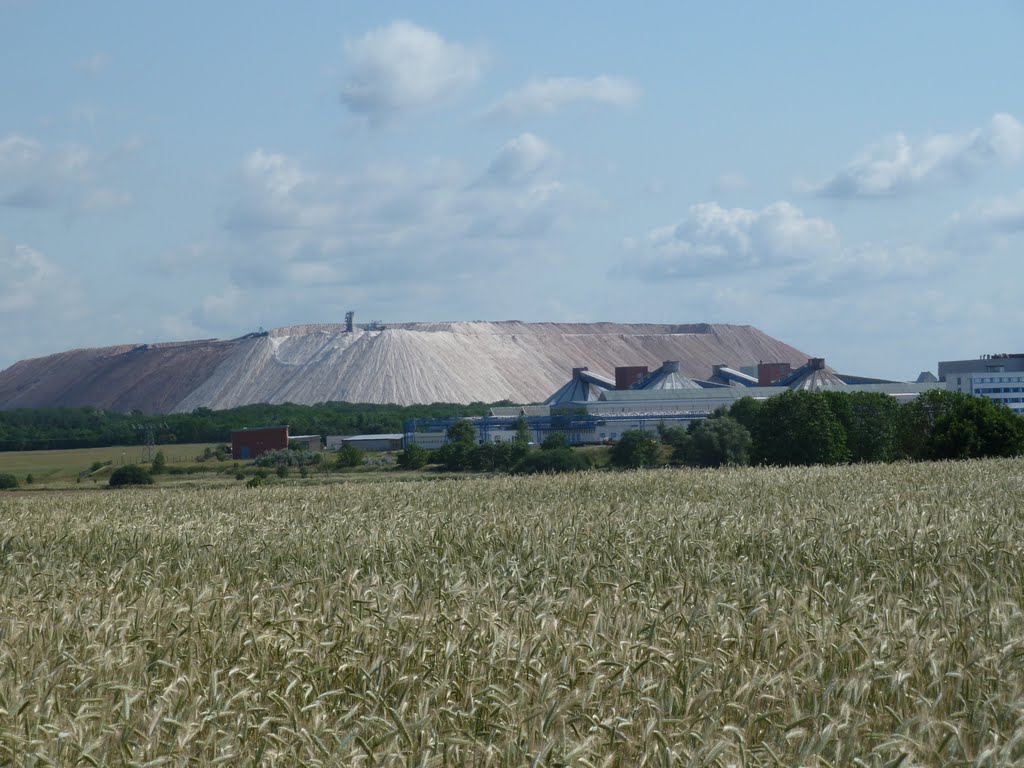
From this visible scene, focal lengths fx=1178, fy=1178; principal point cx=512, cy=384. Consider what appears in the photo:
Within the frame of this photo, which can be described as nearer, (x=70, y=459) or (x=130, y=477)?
(x=130, y=477)

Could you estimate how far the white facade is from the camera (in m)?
139

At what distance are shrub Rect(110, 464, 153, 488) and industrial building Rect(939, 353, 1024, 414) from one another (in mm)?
91668

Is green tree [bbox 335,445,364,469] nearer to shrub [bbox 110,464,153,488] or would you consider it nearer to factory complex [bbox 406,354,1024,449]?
shrub [bbox 110,464,153,488]

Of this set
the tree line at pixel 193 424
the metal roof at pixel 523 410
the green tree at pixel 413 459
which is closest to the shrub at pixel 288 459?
the green tree at pixel 413 459

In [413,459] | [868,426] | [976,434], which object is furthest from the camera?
[413,459]

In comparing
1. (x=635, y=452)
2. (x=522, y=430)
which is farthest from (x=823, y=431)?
(x=522, y=430)

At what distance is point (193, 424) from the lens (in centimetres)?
15700

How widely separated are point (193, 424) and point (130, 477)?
81.4m

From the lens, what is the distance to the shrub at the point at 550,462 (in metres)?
74.8

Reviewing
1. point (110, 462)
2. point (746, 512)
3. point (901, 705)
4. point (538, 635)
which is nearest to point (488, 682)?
point (538, 635)

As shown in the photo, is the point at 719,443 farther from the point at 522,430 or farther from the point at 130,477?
the point at 522,430

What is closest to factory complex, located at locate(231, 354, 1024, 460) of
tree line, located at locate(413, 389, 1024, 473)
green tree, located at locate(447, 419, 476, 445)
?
green tree, located at locate(447, 419, 476, 445)

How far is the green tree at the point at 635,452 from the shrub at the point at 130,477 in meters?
31.1

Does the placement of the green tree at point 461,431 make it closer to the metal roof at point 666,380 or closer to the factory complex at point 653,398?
the factory complex at point 653,398
